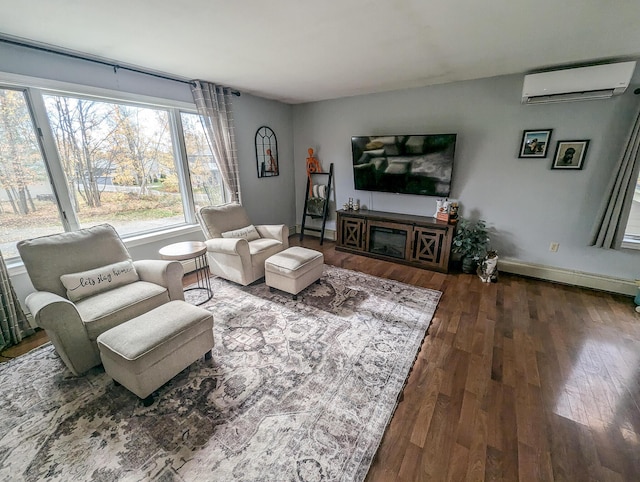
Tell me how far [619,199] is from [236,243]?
3977 mm

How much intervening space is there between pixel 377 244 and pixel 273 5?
3071 millimetres


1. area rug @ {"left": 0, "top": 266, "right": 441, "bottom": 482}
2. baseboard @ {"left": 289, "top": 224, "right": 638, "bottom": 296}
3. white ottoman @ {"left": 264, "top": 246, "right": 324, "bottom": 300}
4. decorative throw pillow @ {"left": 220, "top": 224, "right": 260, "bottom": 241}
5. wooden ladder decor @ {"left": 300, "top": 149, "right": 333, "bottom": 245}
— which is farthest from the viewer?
wooden ladder decor @ {"left": 300, "top": 149, "right": 333, "bottom": 245}

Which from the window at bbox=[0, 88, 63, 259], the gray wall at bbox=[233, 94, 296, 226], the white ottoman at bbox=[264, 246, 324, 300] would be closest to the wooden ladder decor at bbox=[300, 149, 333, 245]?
the gray wall at bbox=[233, 94, 296, 226]

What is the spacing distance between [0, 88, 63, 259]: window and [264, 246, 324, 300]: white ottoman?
211 cm

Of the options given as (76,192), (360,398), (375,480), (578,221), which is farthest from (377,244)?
(76,192)

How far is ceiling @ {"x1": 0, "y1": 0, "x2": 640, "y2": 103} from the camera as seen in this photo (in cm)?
159

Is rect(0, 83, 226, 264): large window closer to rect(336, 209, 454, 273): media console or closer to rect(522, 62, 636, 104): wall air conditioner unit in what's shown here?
rect(336, 209, 454, 273): media console

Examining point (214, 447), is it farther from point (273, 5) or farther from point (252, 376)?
point (273, 5)

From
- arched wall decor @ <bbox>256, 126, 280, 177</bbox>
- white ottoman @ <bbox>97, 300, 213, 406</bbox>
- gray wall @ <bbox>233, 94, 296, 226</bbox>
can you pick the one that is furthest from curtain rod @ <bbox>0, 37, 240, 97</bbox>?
white ottoman @ <bbox>97, 300, 213, 406</bbox>

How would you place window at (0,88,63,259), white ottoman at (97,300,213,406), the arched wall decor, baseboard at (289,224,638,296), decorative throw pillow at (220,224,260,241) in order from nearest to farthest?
white ottoman at (97,300,213,406)
window at (0,88,63,259)
baseboard at (289,224,638,296)
decorative throw pillow at (220,224,260,241)
the arched wall decor

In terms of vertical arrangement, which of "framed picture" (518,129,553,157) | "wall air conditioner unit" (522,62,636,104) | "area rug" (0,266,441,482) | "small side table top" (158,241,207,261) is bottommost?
"area rug" (0,266,441,482)

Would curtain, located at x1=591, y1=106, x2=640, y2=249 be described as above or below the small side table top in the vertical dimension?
above

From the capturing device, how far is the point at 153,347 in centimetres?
153

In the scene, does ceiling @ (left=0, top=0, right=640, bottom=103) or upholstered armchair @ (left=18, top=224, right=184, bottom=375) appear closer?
ceiling @ (left=0, top=0, right=640, bottom=103)
